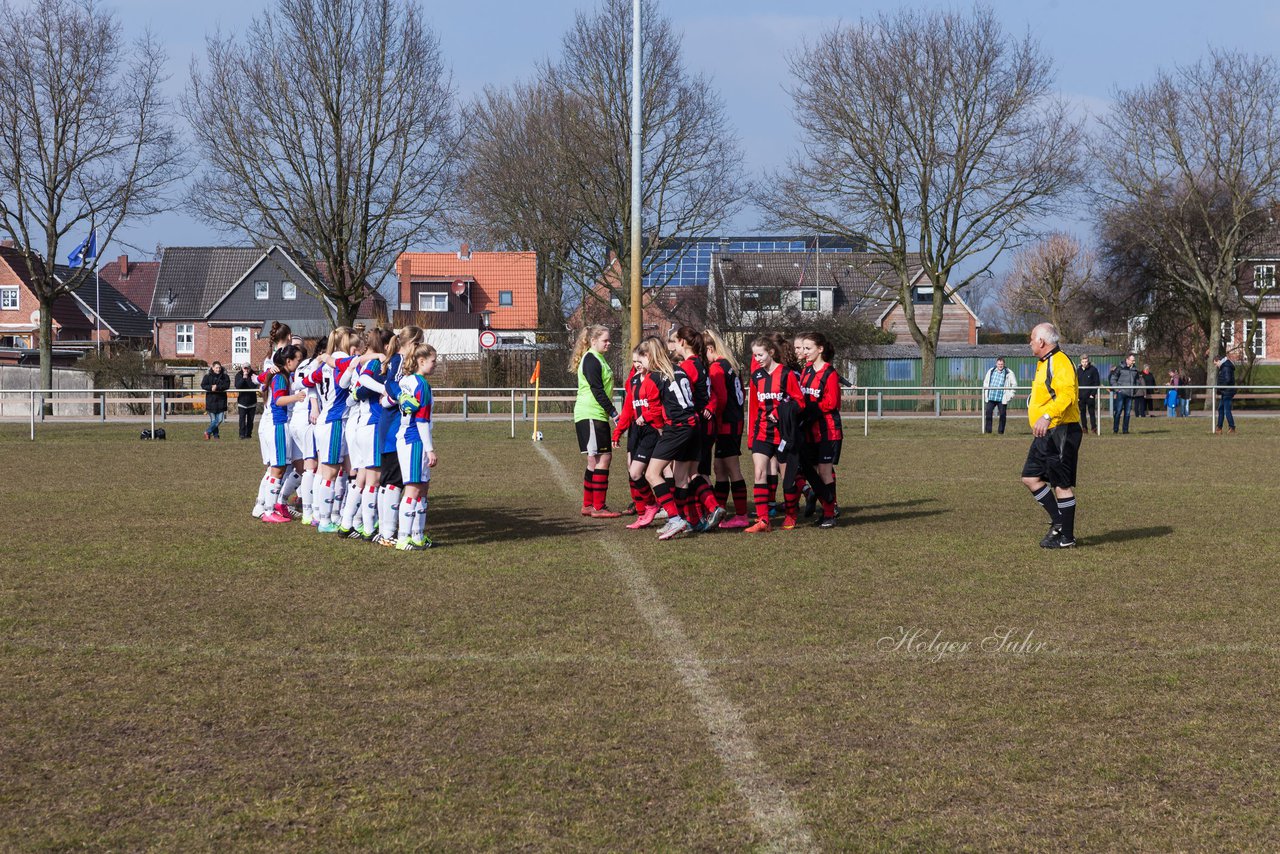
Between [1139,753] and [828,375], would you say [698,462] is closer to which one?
[828,375]

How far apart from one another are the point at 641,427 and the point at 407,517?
2.25 meters

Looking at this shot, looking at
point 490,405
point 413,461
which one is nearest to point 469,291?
point 490,405

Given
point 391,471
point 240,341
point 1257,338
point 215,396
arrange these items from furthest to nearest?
point 240,341
point 1257,338
point 215,396
point 391,471

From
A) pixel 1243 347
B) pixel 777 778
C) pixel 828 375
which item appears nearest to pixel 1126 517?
pixel 828 375

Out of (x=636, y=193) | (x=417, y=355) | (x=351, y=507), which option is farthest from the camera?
(x=636, y=193)

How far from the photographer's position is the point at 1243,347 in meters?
52.4

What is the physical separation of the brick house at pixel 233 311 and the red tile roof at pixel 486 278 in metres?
2.98

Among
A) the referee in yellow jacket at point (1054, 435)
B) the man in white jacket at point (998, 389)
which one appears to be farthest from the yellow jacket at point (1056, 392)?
the man in white jacket at point (998, 389)

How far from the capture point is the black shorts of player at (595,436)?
12.4 meters

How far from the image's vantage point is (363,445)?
1024 centimetres

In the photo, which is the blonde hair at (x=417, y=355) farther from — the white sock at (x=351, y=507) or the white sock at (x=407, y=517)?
the white sock at (x=351, y=507)

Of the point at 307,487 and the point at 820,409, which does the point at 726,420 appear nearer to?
the point at 820,409

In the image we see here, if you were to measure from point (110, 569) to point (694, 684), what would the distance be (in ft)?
17.3

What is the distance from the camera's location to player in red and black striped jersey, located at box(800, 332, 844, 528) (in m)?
11.5
